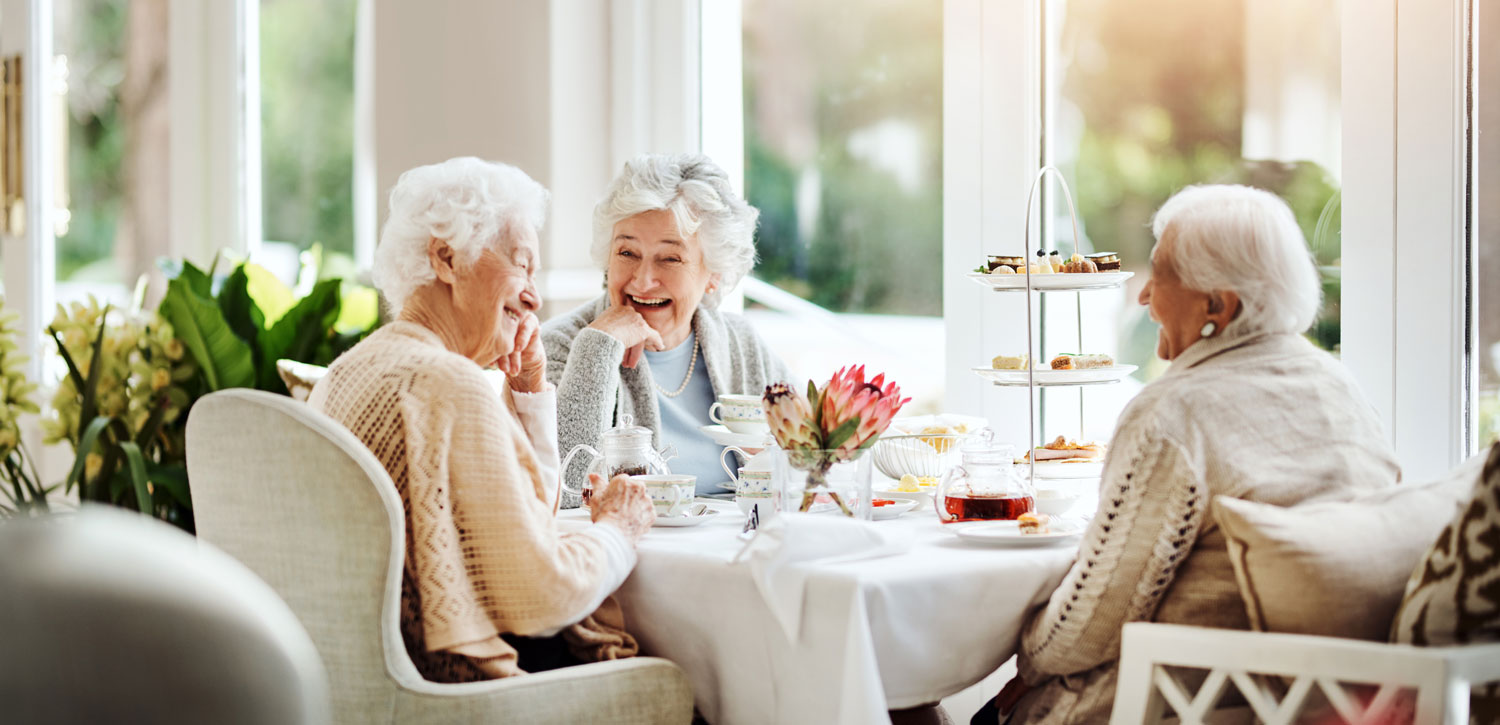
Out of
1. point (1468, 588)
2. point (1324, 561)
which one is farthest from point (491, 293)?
point (1468, 588)

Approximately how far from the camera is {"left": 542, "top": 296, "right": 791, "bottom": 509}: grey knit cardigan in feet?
8.00

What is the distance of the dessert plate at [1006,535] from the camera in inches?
71.2

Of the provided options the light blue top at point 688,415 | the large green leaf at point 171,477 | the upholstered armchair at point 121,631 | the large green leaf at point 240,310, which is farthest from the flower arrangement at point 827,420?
the large green leaf at point 240,310

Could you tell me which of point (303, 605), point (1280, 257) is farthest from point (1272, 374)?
point (303, 605)

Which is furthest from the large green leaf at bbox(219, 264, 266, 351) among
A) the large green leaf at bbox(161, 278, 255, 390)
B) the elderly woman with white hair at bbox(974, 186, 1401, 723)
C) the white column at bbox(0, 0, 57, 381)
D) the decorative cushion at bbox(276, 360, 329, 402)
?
the elderly woman with white hair at bbox(974, 186, 1401, 723)

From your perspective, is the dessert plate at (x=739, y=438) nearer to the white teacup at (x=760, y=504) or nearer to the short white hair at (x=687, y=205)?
the white teacup at (x=760, y=504)

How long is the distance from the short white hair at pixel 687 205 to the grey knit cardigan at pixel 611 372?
0.43ft

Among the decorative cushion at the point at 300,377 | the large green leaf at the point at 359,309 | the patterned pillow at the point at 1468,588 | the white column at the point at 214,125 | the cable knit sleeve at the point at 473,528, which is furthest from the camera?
the white column at the point at 214,125

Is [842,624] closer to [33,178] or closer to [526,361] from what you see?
[526,361]

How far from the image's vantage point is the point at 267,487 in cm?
155

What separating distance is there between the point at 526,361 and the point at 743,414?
43 cm

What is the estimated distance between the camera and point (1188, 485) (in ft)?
5.28

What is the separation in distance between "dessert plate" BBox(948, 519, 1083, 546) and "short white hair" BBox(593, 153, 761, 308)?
990 mm

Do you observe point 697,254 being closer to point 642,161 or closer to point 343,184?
point 642,161
